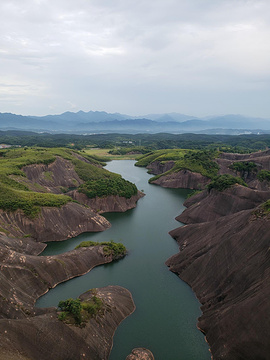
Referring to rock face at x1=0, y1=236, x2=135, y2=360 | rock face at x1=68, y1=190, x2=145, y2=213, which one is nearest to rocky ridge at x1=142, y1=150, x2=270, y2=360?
rock face at x1=0, y1=236, x2=135, y2=360

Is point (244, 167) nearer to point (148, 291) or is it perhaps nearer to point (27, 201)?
point (148, 291)

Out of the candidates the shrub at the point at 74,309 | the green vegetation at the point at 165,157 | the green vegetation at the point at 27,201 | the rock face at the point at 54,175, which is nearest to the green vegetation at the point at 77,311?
the shrub at the point at 74,309

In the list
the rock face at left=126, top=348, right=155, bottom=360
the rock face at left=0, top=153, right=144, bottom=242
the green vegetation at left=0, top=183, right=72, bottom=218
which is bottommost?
the rock face at left=126, top=348, right=155, bottom=360

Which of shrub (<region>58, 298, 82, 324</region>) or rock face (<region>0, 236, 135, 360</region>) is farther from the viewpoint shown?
shrub (<region>58, 298, 82, 324</region>)

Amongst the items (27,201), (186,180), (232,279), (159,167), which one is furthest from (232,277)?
(159,167)

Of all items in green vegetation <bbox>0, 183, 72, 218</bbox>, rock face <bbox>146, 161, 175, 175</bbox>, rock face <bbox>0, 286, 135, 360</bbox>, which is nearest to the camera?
rock face <bbox>0, 286, 135, 360</bbox>

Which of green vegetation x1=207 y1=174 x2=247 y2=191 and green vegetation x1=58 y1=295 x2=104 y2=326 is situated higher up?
green vegetation x1=207 y1=174 x2=247 y2=191

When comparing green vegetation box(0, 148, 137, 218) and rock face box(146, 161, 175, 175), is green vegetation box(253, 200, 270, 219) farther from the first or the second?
rock face box(146, 161, 175, 175)
